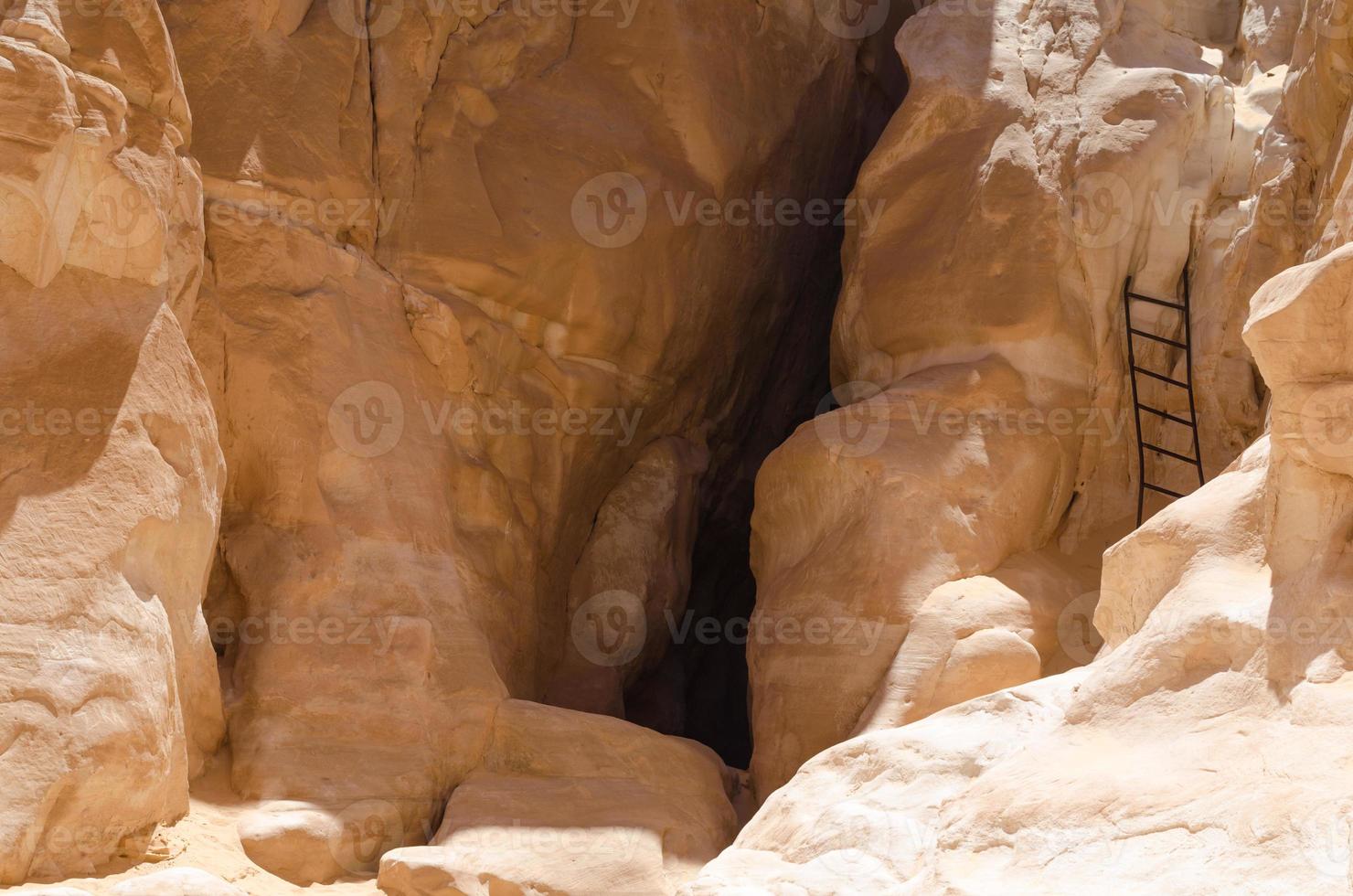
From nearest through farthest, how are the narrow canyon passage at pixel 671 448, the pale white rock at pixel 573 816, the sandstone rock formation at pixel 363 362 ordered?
the narrow canyon passage at pixel 671 448 < the sandstone rock formation at pixel 363 362 < the pale white rock at pixel 573 816

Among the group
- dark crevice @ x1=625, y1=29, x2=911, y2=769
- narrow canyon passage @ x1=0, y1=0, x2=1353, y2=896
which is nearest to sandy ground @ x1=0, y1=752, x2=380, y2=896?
narrow canyon passage @ x1=0, y1=0, x2=1353, y2=896

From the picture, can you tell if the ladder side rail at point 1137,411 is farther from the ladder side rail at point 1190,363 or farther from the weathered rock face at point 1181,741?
the weathered rock face at point 1181,741

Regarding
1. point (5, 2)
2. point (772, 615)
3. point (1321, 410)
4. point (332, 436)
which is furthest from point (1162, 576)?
point (5, 2)

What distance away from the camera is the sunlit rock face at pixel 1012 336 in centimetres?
818

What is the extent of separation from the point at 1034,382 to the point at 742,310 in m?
3.15

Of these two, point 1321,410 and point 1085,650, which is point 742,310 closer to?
point 1085,650

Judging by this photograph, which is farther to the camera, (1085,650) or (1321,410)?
(1085,650)

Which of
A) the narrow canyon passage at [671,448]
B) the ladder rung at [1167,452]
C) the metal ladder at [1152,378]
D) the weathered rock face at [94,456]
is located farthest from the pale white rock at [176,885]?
the ladder rung at [1167,452]

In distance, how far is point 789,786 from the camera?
496cm

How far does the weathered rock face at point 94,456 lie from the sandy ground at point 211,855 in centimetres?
10

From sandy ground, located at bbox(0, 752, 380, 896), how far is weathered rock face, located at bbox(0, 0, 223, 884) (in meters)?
0.10

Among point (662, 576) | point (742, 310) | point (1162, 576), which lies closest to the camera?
point (1162, 576)

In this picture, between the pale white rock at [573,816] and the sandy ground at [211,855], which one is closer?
the sandy ground at [211,855]

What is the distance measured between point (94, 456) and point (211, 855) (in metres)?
1.78
